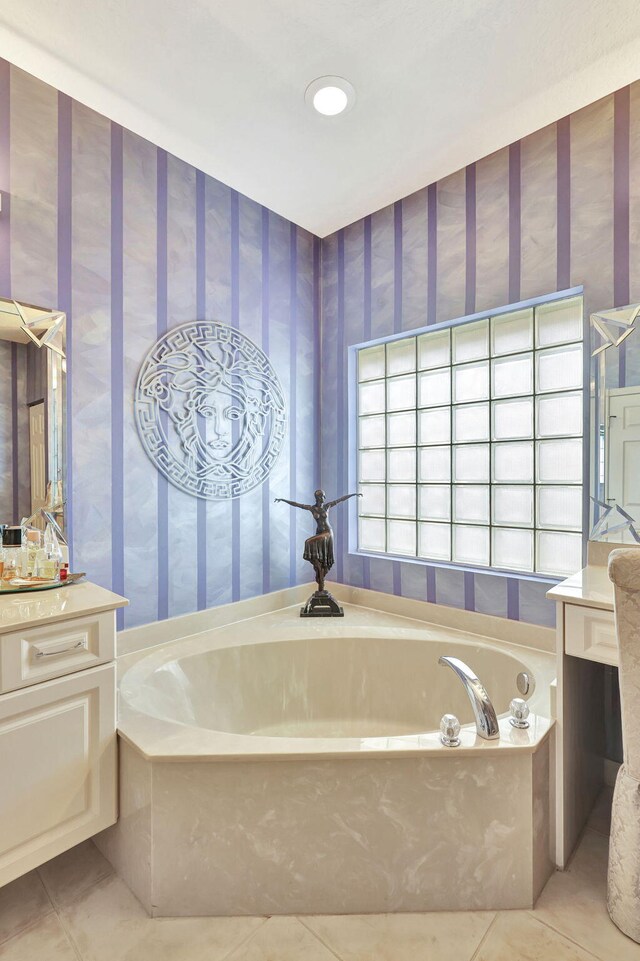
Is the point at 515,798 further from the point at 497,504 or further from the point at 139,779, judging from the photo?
the point at 497,504

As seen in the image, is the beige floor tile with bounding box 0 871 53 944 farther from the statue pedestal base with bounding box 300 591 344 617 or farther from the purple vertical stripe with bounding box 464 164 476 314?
the purple vertical stripe with bounding box 464 164 476 314

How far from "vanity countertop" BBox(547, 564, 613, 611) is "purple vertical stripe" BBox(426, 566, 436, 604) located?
0.77 m

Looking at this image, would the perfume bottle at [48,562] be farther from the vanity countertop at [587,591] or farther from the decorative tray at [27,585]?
the vanity countertop at [587,591]

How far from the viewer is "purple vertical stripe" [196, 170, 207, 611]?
85.5 inches

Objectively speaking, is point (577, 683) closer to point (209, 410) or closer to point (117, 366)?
point (209, 410)

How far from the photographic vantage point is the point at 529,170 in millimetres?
Result: 2004

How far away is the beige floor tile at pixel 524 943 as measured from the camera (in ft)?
3.76

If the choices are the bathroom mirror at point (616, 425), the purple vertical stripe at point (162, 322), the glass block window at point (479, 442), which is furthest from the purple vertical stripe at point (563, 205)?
the purple vertical stripe at point (162, 322)

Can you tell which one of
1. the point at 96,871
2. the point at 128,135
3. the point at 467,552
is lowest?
the point at 96,871

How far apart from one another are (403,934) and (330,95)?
2702mm

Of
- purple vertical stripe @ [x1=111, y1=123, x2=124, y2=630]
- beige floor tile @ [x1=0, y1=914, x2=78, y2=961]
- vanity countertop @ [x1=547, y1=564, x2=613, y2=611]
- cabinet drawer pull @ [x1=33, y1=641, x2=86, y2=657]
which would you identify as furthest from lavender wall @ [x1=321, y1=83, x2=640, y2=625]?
beige floor tile @ [x1=0, y1=914, x2=78, y2=961]

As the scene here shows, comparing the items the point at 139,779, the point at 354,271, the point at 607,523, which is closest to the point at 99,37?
the point at 354,271

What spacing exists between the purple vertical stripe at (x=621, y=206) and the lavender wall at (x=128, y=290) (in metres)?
1.59

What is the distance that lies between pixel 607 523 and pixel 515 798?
3.46 feet
